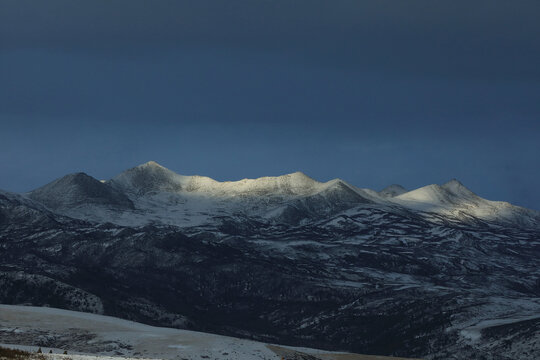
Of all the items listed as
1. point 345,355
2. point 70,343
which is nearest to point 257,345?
point 345,355

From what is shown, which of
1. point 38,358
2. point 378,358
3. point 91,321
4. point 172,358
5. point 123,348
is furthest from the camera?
point 91,321

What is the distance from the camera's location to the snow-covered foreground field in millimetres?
132000

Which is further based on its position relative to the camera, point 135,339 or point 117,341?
point 135,339

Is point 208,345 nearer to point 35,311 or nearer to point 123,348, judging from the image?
point 123,348

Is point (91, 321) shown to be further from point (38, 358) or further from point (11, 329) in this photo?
point (38, 358)

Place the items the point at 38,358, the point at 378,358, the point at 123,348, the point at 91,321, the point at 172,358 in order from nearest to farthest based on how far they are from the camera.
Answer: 1. the point at 38,358
2. the point at 172,358
3. the point at 123,348
4. the point at 378,358
5. the point at 91,321

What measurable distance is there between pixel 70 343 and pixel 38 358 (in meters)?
62.9

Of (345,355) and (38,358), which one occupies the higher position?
(38,358)

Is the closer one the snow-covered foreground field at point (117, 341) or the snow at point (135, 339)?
the snow at point (135, 339)

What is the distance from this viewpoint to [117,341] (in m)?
141

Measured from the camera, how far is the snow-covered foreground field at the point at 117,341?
132 meters

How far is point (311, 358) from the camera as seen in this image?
139375 millimetres

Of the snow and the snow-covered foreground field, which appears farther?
the snow-covered foreground field

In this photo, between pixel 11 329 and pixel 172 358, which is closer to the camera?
pixel 172 358
